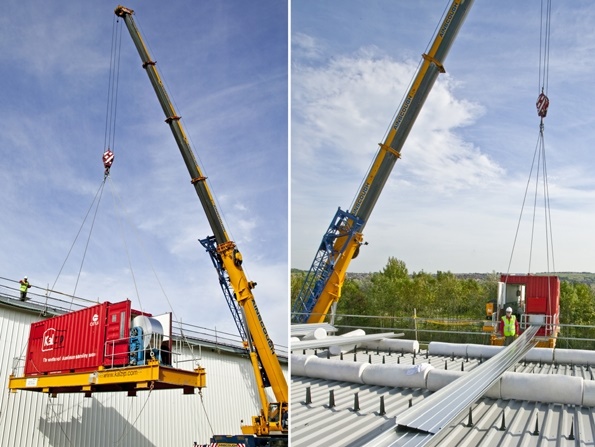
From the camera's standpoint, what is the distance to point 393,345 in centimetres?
936

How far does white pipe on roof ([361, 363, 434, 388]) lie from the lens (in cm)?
531

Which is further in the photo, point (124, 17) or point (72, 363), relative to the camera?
point (124, 17)

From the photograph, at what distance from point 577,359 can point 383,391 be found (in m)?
5.06

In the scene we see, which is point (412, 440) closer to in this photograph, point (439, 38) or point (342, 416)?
point (342, 416)

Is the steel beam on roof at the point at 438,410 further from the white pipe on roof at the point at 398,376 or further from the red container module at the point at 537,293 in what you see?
the red container module at the point at 537,293

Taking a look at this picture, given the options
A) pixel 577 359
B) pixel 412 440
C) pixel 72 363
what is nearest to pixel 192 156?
pixel 72 363

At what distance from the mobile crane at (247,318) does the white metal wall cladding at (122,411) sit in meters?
2.94

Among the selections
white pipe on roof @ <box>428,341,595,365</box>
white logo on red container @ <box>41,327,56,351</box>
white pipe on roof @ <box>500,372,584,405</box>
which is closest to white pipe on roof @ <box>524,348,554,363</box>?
white pipe on roof @ <box>428,341,595,365</box>

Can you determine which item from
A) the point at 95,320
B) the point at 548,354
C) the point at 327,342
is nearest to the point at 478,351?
the point at 548,354

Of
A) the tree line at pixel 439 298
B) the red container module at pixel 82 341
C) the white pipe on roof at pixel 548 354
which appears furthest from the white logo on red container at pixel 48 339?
the tree line at pixel 439 298

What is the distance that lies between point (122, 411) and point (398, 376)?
36.5 ft

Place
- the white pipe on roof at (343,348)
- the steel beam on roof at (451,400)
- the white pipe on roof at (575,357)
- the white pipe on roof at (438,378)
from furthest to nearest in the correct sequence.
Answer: the white pipe on roof at (575,357) < the white pipe on roof at (343,348) < the white pipe on roof at (438,378) < the steel beam on roof at (451,400)

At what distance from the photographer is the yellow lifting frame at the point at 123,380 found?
29.6ft

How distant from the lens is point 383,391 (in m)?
5.19
